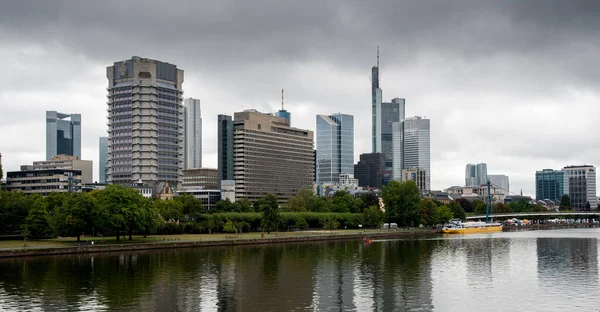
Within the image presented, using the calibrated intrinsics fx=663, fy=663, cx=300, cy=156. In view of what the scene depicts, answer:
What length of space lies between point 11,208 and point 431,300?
98.2 m

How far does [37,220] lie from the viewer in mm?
123938

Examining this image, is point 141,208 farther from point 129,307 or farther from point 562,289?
point 562,289

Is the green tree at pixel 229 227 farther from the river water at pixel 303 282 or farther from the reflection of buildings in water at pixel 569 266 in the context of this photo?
the reflection of buildings in water at pixel 569 266

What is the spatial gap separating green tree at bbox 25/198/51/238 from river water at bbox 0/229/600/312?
1925 cm

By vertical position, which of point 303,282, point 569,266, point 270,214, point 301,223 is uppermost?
point 270,214

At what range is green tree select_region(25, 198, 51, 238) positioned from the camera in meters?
124

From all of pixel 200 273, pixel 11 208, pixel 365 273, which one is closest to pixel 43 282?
pixel 200 273

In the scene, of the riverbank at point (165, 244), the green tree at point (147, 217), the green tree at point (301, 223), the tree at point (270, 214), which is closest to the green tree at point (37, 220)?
the riverbank at point (165, 244)

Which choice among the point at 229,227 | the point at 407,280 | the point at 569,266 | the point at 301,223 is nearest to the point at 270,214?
the point at 229,227

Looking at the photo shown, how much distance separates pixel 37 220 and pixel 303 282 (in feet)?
226

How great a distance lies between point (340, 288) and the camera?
232 feet

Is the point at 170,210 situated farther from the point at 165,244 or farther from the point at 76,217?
the point at 76,217

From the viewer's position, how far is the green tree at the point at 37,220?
123562 mm

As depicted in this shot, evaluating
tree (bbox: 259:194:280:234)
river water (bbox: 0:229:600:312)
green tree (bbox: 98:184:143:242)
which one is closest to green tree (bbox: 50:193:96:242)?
green tree (bbox: 98:184:143:242)
